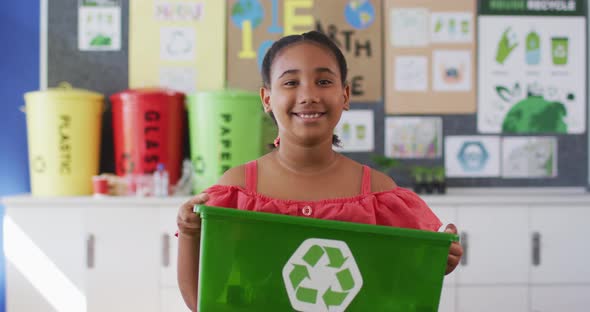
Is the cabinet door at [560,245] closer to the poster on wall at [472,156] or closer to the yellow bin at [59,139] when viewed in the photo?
the poster on wall at [472,156]

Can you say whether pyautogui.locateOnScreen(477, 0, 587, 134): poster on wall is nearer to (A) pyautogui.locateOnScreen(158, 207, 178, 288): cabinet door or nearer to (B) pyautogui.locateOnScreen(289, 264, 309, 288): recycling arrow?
(A) pyautogui.locateOnScreen(158, 207, 178, 288): cabinet door

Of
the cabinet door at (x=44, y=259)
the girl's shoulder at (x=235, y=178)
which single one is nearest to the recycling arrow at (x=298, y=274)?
the girl's shoulder at (x=235, y=178)

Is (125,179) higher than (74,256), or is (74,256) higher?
(125,179)

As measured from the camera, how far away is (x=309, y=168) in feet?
3.58

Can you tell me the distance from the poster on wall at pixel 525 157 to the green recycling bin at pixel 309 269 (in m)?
2.38

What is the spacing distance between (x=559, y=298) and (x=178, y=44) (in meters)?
2.48

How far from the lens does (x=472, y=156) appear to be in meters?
3.02

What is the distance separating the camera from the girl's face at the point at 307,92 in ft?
3.33

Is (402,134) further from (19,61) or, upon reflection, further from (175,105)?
(19,61)

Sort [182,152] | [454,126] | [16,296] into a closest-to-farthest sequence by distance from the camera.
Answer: [16,296]
[182,152]
[454,126]

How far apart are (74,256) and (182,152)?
77 cm

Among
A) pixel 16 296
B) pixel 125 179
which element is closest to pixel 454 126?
pixel 125 179

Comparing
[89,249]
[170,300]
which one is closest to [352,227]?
[170,300]

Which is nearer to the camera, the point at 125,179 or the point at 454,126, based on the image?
the point at 125,179
